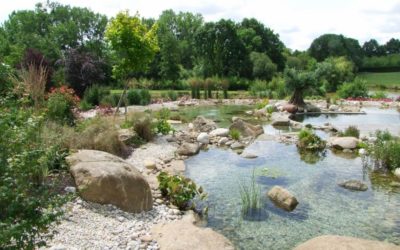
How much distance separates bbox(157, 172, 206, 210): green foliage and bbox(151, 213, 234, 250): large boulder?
3.45 ft

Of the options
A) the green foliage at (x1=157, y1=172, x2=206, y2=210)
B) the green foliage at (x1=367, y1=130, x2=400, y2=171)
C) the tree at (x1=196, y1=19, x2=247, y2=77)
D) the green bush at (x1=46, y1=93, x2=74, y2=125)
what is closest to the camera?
Answer: the green foliage at (x1=157, y1=172, x2=206, y2=210)

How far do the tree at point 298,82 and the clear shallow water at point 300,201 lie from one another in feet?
33.7

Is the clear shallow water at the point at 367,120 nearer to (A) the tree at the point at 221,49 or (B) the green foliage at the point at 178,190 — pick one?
(B) the green foliage at the point at 178,190

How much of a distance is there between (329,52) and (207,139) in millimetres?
44946

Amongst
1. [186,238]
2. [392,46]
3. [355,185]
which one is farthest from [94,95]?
[392,46]

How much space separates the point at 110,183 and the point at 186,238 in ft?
5.52

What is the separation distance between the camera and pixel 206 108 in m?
22.3

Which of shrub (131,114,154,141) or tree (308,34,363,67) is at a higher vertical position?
tree (308,34,363,67)

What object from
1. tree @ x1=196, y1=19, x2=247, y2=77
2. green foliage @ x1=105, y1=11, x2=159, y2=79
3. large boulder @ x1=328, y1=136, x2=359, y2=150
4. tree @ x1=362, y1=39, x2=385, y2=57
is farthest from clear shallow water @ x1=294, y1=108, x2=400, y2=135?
tree @ x1=362, y1=39, x2=385, y2=57

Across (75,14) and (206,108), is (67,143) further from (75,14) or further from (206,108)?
(75,14)

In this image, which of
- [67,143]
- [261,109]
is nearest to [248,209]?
[67,143]

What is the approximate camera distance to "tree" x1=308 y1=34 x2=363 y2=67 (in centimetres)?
5147

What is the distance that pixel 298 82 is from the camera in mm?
20312

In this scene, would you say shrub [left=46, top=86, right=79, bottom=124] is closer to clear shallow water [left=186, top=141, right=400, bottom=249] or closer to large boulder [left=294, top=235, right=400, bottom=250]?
clear shallow water [left=186, top=141, right=400, bottom=249]
